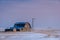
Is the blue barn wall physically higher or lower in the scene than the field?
higher

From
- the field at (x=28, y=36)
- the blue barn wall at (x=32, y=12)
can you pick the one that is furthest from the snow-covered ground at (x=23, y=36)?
the blue barn wall at (x=32, y=12)

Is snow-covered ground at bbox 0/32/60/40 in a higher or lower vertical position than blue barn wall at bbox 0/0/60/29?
lower

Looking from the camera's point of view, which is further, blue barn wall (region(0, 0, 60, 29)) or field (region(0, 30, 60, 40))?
blue barn wall (region(0, 0, 60, 29))

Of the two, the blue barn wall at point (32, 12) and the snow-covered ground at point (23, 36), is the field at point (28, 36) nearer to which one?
the snow-covered ground at point (23, 36)

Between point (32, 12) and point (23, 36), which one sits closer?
point (23, 36)

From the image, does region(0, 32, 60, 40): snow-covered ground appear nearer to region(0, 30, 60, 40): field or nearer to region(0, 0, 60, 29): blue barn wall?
region(0, 30, 60, 40): field

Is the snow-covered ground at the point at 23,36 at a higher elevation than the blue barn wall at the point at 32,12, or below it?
below

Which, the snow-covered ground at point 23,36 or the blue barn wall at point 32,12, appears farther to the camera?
the blue barn wall at point 32,12

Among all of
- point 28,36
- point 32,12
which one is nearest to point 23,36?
point 28,36

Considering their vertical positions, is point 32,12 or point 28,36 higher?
point 32,12

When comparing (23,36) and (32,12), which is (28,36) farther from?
(32,12)

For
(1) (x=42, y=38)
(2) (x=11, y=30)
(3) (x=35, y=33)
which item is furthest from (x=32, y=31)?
(2) (x=11, y=30)

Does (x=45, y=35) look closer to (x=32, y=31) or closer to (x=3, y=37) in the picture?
(x=32, y=31)

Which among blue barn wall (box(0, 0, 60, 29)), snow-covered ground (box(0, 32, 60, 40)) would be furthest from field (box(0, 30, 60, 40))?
blue barn wall (box(0, 0, 60, 29))
